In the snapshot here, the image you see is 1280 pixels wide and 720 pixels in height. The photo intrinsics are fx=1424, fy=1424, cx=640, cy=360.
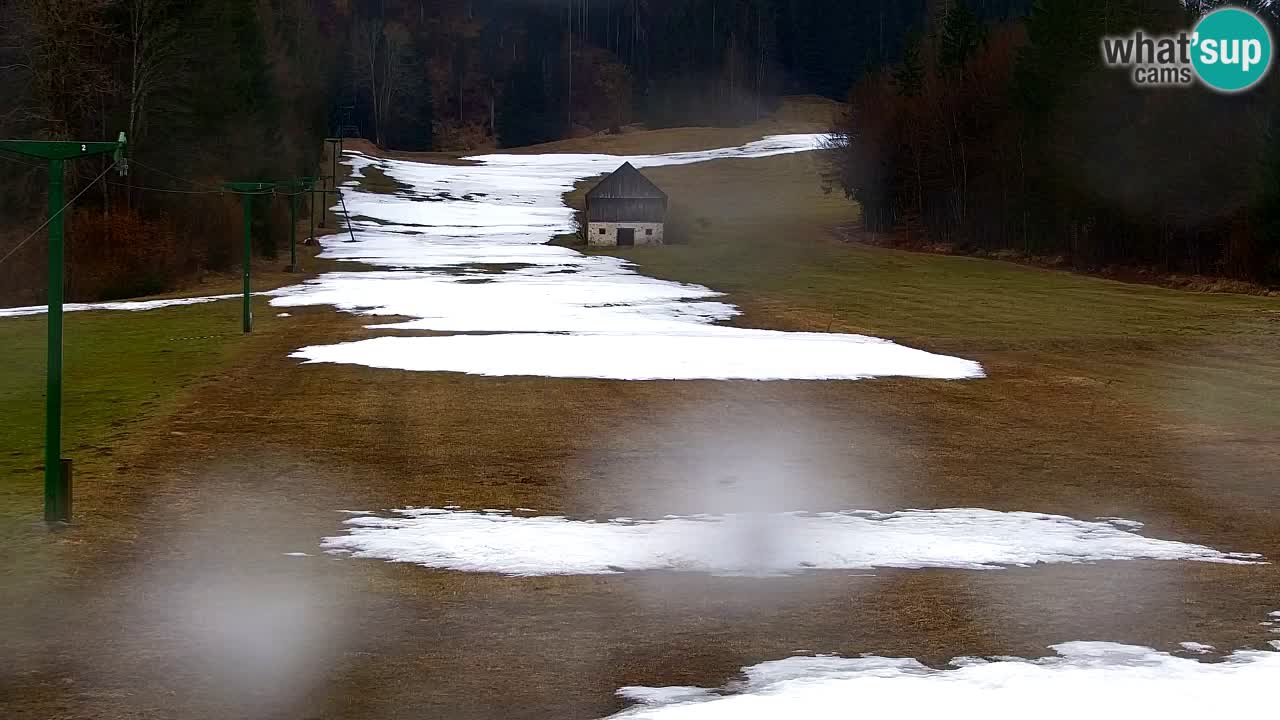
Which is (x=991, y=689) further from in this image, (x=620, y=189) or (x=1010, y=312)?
(x=620, y=189)

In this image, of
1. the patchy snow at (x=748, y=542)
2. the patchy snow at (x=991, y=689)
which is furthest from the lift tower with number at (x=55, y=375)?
the patchy snow at (x=991, y=689)

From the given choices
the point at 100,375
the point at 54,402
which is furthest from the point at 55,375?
the point at 100,375

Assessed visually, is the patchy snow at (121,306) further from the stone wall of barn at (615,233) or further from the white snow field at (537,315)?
the stone wall of barn at (615,233)

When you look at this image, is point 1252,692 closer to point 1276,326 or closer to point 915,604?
point 915,604

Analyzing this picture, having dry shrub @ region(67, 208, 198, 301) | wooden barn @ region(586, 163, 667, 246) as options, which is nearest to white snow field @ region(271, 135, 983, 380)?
wooden barn @ region(586, 163, 667, 246)

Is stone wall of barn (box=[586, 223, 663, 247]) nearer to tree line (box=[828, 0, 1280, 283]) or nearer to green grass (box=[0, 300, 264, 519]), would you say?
tree line (box=[828, 0, 1280, 283])

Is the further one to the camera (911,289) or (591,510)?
(911,289)
